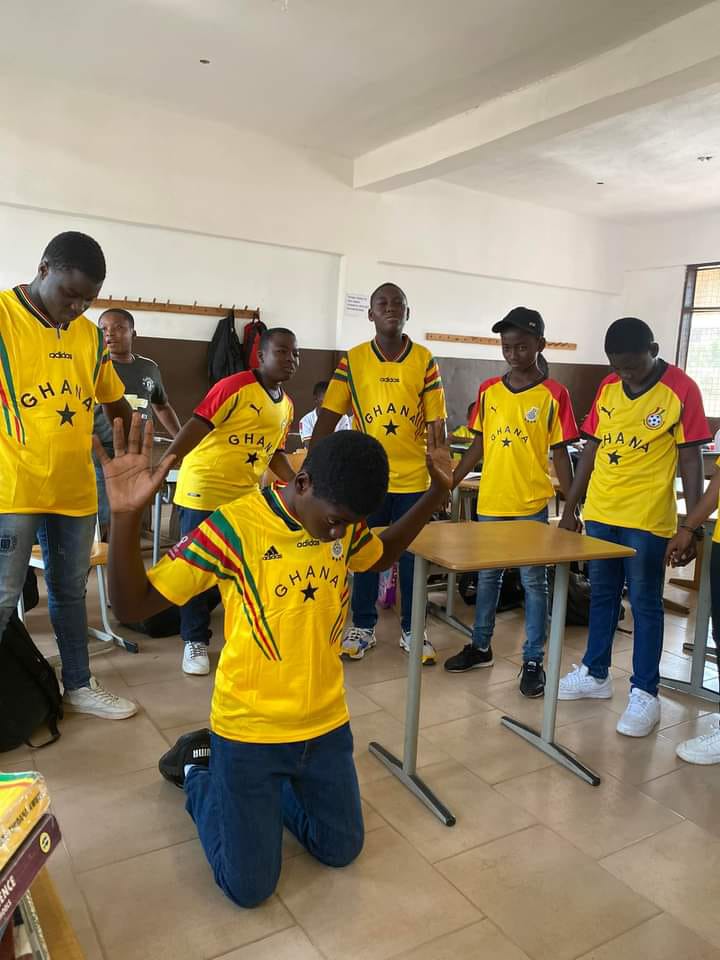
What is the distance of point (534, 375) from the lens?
3.14 meters

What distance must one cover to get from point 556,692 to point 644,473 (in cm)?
89

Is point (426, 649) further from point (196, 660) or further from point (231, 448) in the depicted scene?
point (231, 448)

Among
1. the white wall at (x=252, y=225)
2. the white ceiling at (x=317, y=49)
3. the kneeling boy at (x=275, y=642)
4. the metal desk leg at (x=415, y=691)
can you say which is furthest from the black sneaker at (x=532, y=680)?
the white wall at (x=252, y=225)

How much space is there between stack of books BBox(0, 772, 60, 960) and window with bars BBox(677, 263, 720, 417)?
9.32 meters

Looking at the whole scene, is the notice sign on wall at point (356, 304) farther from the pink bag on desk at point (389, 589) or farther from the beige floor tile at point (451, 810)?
the beige floor tile at point (451, 810)

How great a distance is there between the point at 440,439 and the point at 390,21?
136 inches

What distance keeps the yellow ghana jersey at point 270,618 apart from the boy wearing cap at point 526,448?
1.58m

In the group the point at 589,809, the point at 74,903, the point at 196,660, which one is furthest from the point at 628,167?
the point at 74,903

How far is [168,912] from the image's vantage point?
171 centimetres

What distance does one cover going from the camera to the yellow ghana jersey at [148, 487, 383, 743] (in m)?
1.66

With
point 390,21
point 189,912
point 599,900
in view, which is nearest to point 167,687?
point 189,912

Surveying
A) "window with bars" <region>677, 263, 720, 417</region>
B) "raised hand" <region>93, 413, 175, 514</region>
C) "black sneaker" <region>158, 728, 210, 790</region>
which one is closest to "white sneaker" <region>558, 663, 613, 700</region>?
"black sneaker" <region>158, 728, 210, 790</region>

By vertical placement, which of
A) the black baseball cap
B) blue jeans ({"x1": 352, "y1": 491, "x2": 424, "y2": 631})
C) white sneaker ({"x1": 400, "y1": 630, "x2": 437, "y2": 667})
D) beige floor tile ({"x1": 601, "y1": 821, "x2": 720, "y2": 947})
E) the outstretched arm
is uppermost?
the black baseball cap

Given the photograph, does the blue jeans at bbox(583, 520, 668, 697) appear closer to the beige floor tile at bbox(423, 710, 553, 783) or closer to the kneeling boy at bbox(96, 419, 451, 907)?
the beige floor tile at bbox(423, 710, 553, 783)
